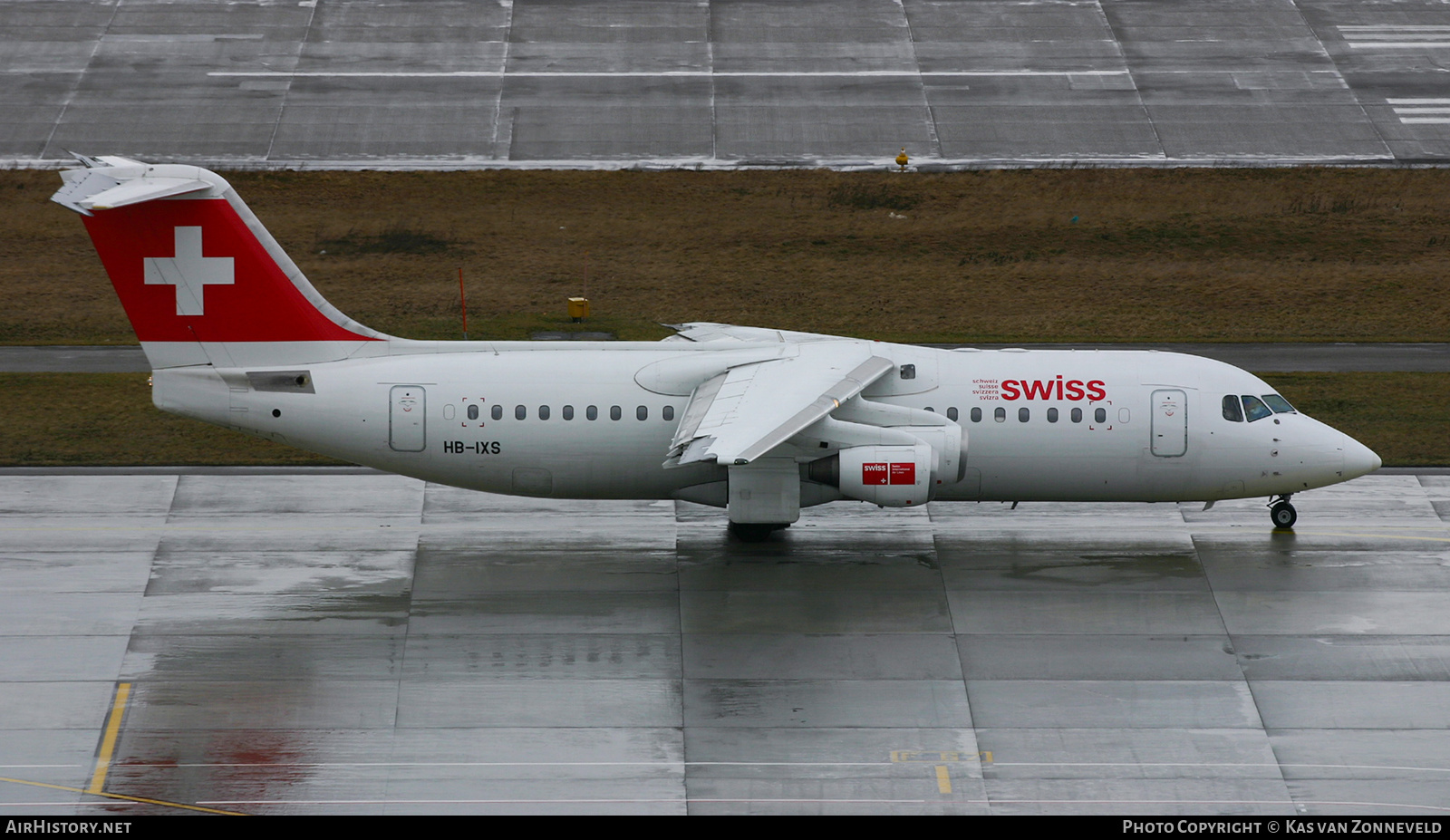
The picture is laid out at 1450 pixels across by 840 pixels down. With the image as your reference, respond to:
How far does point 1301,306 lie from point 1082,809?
27.3 meters

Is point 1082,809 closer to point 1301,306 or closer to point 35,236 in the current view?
point 1301,306

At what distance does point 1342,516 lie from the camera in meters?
32.6

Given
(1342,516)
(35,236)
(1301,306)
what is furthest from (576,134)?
(1342,516)

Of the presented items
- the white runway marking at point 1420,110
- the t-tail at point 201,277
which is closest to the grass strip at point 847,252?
the white runway marking at point 1420,110

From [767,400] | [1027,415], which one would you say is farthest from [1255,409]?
[767,400]

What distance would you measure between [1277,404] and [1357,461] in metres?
1.81

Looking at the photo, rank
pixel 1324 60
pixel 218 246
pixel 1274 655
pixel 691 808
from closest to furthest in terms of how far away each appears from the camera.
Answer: pixel 691 808 → pixel 1274 655 → pixel 218 246 → pixel 1324 60

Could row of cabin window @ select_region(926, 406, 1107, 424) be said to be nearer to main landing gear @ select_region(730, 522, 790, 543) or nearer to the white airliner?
the white airliner

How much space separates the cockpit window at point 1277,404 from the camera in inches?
1204

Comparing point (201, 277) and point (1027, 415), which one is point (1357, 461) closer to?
point (1027, 415)

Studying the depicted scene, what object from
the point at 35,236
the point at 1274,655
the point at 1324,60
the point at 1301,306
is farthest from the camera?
the point at 1324,60

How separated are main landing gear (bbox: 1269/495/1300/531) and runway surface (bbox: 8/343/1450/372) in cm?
914

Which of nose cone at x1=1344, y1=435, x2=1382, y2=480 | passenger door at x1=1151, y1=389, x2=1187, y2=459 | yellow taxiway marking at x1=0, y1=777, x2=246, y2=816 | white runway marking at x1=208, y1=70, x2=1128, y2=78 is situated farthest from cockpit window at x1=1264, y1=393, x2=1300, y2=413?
white runway marking at x1=208, y1=70, x2=1128, y2=78

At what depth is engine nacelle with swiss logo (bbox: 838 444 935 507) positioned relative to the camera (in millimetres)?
27578
